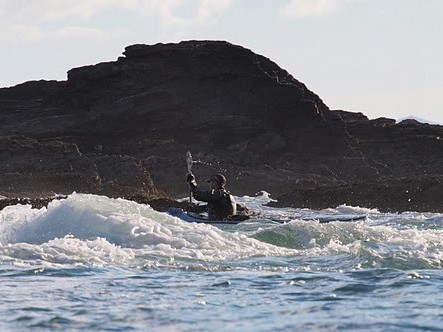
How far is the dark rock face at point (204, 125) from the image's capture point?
A: 5366cm

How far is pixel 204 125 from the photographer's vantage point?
2347 inches

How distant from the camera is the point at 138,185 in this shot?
4609 cm

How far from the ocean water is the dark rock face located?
3238cm

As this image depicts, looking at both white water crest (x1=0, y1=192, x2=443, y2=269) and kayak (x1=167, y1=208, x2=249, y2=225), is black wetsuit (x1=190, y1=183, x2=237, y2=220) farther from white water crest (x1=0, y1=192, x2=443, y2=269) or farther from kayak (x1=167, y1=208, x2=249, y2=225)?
white water crest (x1=0, y1=192, x2=443, y2=269)

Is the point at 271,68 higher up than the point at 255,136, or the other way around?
the point at 271,68

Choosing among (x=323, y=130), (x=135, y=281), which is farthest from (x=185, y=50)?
(x=135, y=281)

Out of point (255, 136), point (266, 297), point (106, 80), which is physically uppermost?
point (106, 80)

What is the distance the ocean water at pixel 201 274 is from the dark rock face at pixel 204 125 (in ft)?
106

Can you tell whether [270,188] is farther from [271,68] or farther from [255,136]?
[271,68]

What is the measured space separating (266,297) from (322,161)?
47.2 meters

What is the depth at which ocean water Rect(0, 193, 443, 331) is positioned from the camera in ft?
32.7

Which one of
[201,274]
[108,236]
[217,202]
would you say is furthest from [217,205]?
[201,274]

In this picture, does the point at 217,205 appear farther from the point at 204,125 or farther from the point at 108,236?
the point at 204,125

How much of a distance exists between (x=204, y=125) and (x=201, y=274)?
1827 inches
